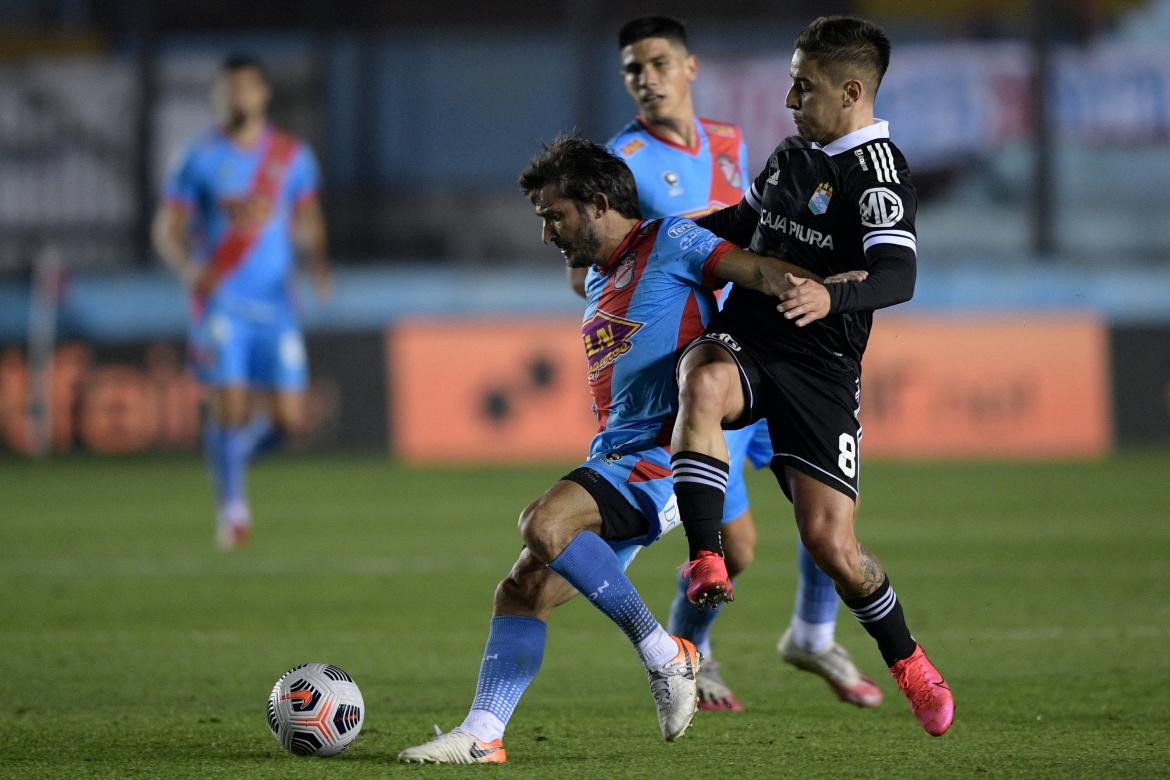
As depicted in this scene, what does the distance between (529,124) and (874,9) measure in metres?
3.88

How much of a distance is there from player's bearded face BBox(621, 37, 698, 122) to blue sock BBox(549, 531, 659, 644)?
2.09 m

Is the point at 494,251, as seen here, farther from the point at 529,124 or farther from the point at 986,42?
the point at 986,42

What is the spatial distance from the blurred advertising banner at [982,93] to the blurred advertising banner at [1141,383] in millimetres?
3990

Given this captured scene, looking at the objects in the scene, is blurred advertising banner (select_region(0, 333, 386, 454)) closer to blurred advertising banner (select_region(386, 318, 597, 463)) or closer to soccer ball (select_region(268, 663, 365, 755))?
blurred advertising banner (select_region(386, 318, 597, 463))

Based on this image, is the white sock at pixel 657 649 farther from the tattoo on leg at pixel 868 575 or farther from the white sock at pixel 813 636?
the white sock at pixel 813 636

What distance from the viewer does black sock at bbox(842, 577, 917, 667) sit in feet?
15.2

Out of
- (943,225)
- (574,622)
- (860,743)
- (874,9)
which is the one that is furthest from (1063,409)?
(860,743)

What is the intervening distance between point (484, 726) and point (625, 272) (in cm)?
129

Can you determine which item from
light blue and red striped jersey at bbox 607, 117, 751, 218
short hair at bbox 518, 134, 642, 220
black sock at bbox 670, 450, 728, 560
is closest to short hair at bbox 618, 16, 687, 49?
light blue and red striped jersey at bbox 607, 117, 751, 218

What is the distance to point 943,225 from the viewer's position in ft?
60.2

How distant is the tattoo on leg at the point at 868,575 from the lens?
4.60m

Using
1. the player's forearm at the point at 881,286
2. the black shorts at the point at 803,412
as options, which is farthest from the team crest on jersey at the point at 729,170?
the player's forearm at the point at 881,286

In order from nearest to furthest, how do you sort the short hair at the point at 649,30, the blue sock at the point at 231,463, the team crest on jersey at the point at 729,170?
the team crest on jersey at the point at 729,170 < the short hair at the point at 649,30 < the blue sock at the point at 231,463

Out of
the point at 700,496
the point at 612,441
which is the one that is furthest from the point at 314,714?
the point at 700,496
